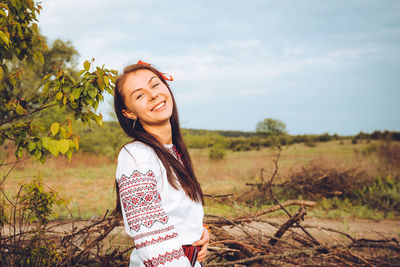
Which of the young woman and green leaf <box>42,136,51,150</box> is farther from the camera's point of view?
green leaf <box>42,136,51,150</box>

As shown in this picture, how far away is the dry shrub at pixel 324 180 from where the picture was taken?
27.3ft

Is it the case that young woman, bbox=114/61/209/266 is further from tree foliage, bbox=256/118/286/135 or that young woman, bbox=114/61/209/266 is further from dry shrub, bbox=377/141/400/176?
tree foliage, bbox=256/118/286/135

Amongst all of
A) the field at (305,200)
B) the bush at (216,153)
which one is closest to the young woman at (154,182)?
the field at (305,200)

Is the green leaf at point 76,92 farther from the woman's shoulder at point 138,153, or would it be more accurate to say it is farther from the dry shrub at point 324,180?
the dry shrub at point 324,180

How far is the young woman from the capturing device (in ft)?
4.00

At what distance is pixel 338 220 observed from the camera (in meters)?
6.81

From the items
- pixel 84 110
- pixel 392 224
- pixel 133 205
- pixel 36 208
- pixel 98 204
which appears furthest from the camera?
pixel 98 204

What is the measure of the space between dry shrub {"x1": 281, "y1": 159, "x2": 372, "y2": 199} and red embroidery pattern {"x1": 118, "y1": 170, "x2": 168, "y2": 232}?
749 centimetres

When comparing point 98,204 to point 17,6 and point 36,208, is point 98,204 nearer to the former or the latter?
point 36,208

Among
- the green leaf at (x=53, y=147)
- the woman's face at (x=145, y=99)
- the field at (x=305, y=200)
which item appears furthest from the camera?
the field at (x=305, y=200)

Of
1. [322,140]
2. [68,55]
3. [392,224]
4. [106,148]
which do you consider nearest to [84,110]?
[392,224]

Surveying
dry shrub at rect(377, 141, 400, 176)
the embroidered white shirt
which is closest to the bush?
dry shrub at rect(377, 141, 400, 176)

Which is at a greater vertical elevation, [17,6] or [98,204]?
[17,6]

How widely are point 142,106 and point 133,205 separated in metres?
0.69
